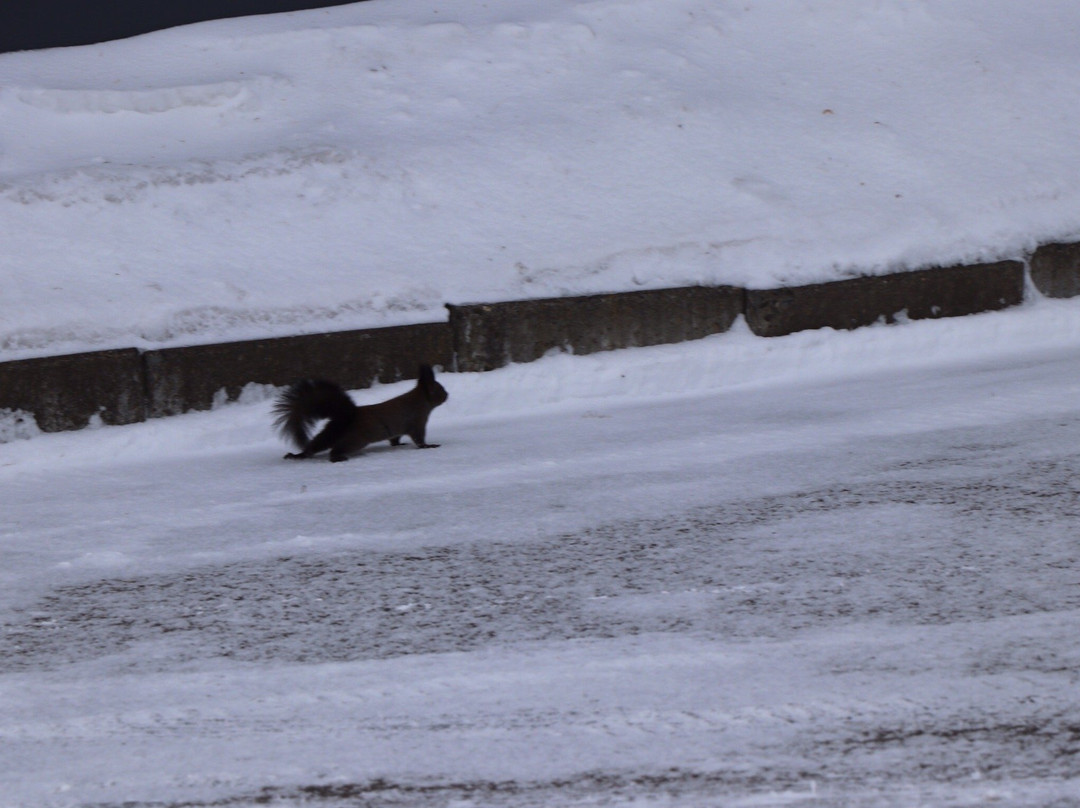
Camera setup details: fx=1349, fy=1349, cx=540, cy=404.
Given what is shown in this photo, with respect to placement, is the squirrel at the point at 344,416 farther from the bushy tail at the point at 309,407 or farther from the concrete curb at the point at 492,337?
the concrete curb at the point at 492,337

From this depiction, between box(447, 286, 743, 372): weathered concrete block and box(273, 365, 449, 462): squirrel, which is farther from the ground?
box(447, 286, 743, 372): weathered concrete block

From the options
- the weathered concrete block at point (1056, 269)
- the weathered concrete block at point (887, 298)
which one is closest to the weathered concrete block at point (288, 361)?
the weathered concrete block at point (887, 298)

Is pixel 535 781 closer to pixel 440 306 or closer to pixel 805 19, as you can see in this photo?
pixel 440 306

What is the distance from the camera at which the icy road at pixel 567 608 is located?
233 cm

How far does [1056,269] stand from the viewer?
21.9 feet

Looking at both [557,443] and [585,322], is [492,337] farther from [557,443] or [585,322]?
[557,443]

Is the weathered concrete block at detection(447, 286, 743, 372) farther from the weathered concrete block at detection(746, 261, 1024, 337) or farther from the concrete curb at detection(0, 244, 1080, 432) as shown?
the weathered concrete block at detection(746, 261, 1024, 337)

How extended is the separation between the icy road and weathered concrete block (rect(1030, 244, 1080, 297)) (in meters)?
1.36

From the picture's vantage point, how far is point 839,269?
21.0 ft

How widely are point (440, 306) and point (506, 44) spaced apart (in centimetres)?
276

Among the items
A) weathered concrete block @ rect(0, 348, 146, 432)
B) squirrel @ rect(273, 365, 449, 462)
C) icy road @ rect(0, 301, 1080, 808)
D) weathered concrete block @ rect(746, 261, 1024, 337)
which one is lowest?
icy road @ rect(0, 301, 1080, 808)

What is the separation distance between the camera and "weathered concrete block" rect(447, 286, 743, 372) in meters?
5.90

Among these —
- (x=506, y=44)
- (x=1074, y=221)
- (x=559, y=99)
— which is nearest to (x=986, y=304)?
(x=1074, y=221)

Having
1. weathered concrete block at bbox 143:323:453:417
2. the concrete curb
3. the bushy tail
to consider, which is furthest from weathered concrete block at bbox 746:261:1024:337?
the bushy tail
